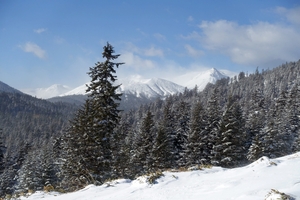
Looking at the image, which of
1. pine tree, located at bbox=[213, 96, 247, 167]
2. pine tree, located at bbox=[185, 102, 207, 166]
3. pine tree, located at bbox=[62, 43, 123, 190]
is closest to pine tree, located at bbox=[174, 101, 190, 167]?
pine tree, located at bbox=[185, 102, 207, 166]

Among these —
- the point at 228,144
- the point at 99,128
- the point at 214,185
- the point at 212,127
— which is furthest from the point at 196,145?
the point at 214,185

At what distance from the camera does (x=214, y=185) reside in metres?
9.16

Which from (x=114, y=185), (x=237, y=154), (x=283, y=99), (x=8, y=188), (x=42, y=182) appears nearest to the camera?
(x=114, y=185)

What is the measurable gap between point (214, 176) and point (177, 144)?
102ft

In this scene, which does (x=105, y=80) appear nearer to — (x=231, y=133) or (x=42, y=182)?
(x=231, y=133)

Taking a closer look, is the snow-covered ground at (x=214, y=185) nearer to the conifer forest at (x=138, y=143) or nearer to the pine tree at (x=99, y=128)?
the conifer forest at (x=138, y=143)

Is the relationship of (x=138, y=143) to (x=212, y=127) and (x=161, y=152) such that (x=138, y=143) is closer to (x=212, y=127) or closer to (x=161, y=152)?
(x=161, y=152)

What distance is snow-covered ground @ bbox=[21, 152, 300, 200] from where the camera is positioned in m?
7.70

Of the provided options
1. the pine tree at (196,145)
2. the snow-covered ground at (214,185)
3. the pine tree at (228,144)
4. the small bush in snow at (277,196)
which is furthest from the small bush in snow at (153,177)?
the pine tree at (196,145)

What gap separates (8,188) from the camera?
155ft

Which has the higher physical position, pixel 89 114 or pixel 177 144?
pixel 89 114

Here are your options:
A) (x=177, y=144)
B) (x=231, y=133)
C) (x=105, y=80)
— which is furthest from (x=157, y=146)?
(x=105, y=80)

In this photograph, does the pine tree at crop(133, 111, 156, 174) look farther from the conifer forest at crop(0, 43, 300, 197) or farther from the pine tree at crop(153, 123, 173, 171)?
the pine tree at crop(153, 123, 173, 171)

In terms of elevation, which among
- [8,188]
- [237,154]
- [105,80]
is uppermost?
[105,80]
